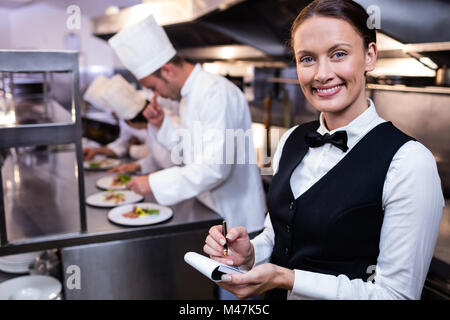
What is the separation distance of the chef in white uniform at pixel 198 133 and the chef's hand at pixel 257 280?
1058 mm

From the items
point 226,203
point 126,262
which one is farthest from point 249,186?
point 126,262

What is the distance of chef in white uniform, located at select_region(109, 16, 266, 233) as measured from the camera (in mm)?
2078

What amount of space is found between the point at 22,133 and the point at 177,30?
2846 millimetres

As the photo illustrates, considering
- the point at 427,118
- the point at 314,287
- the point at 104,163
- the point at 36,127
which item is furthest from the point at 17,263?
the point at 427,118

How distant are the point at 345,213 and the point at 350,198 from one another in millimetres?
41

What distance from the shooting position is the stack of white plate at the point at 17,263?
1886mm

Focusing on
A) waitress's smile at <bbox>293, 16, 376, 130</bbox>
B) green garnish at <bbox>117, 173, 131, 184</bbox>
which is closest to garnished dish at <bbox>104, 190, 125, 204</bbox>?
green garnish at <bbox>117, 173, 131, 184</bbox>

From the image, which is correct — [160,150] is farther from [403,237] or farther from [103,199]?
[403,237]

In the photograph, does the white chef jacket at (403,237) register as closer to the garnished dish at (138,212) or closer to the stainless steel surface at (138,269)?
the stainless steel surface at (138,269)

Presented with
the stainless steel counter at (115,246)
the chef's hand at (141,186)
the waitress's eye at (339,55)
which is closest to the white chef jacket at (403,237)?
the waitress's eye at (339,55)

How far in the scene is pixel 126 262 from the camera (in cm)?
190

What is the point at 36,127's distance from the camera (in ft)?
5.28

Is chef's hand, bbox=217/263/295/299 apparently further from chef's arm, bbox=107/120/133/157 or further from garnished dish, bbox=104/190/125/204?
chef's arm, bbox=107/120/133/157
